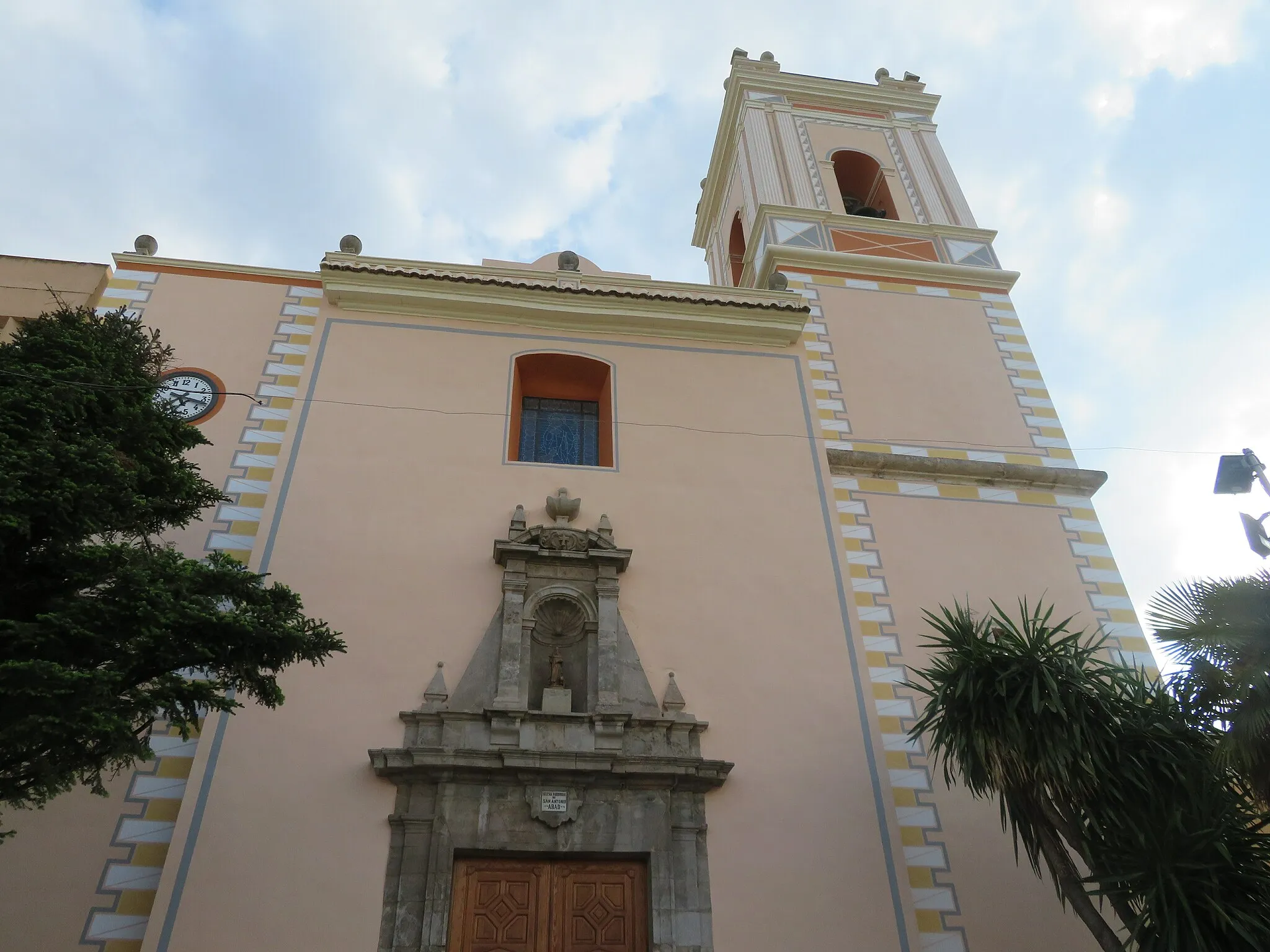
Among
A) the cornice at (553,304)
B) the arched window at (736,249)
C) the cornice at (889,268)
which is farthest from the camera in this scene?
the arched window at (736,249)

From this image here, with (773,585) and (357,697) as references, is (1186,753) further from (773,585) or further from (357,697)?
(357,697)

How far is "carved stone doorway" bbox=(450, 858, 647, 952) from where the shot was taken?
6992mm

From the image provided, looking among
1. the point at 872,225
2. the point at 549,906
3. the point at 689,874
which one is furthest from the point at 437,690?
the point at 872,225

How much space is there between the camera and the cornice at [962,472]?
404 inches

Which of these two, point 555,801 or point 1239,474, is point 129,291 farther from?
point 1239,474

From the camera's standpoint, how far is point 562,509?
9188mm

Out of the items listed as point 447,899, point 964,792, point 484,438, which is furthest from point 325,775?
point 964,792

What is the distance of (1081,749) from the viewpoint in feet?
20.5

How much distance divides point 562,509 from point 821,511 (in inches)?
100

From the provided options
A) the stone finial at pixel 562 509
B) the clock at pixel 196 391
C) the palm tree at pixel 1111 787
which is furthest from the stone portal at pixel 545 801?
the clock at pixel 196 391

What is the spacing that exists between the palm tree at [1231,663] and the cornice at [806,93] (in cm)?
1183

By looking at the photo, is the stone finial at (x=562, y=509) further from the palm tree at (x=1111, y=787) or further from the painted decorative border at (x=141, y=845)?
the palm tree at (x=1111, y=787)

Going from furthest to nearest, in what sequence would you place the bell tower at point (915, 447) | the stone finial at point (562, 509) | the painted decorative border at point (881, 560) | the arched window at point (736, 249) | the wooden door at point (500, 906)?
the arched window at point (736, 249) → the stone finial at point (562, 509) → the bell tower at point (915, 447) → the painted decorative border at point (881, 560) → the wooden door at point (500, 906)

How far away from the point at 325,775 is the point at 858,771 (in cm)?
410
